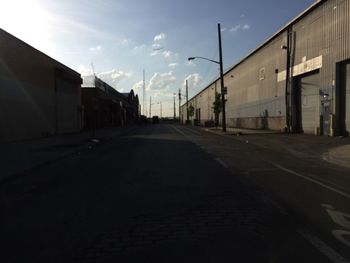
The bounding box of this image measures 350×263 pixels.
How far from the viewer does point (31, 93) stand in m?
37.9

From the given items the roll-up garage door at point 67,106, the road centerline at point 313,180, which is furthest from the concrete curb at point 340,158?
the roll-up garage door at point 67,106

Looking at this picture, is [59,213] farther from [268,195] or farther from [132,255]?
[268,195]

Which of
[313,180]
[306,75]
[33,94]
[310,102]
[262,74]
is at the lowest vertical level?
[313,180]

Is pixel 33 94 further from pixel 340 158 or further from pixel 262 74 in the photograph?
pixel 262 74

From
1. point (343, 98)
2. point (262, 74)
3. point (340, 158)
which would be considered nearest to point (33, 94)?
point (343, 98)

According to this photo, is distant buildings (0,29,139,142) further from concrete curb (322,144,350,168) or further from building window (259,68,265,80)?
building window (259,68,265,80)

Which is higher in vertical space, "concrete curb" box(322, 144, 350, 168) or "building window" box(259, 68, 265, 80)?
"building window" box(259, 68, 265, 80)

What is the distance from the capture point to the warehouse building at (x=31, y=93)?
3244 centimetres

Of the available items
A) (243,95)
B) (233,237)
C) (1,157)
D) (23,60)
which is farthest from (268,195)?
(243,95)

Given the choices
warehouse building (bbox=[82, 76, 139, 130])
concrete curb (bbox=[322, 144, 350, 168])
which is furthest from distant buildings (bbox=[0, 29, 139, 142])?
concrete curb (bbox=[322, 144, 350, 168])

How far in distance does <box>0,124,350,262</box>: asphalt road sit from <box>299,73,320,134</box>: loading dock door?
2344cm

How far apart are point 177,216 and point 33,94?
31.9 meters

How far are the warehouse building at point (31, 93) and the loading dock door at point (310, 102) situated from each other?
20.9 m

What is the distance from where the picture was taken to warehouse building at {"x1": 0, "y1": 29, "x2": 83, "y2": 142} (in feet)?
106
